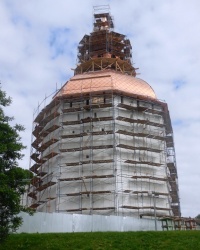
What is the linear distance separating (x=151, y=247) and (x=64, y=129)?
23.4 meters

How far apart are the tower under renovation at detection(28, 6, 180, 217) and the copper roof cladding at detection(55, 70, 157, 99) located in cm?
11

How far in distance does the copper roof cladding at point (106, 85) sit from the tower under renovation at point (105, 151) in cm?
11

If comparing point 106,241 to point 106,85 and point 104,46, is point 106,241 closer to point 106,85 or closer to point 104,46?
point 106,85

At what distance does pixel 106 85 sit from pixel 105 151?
7832 mm

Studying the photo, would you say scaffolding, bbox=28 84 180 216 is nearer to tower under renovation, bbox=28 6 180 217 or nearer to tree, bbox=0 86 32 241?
tower under renovation, bbox=28 6 180 217

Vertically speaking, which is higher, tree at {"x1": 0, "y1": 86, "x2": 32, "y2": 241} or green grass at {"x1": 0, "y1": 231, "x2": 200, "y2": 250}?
tree at {"x1": 0, "y1": 86, "x2": 32, "y2": 241}

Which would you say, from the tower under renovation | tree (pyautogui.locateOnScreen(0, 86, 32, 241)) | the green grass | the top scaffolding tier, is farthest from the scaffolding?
tree (pyautogui.locateOnScreen(0, 86, 32, 241))

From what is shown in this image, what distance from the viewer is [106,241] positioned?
73.7ft

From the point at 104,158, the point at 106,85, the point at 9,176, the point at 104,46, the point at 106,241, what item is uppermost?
the point at 104,46

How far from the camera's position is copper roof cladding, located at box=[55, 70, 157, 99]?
4414 centimetres

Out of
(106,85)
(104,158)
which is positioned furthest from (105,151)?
(106,85)

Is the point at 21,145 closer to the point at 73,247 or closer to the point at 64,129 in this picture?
the point at 73,247

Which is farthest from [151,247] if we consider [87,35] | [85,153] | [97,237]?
[87,35]

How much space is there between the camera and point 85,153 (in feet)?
136
